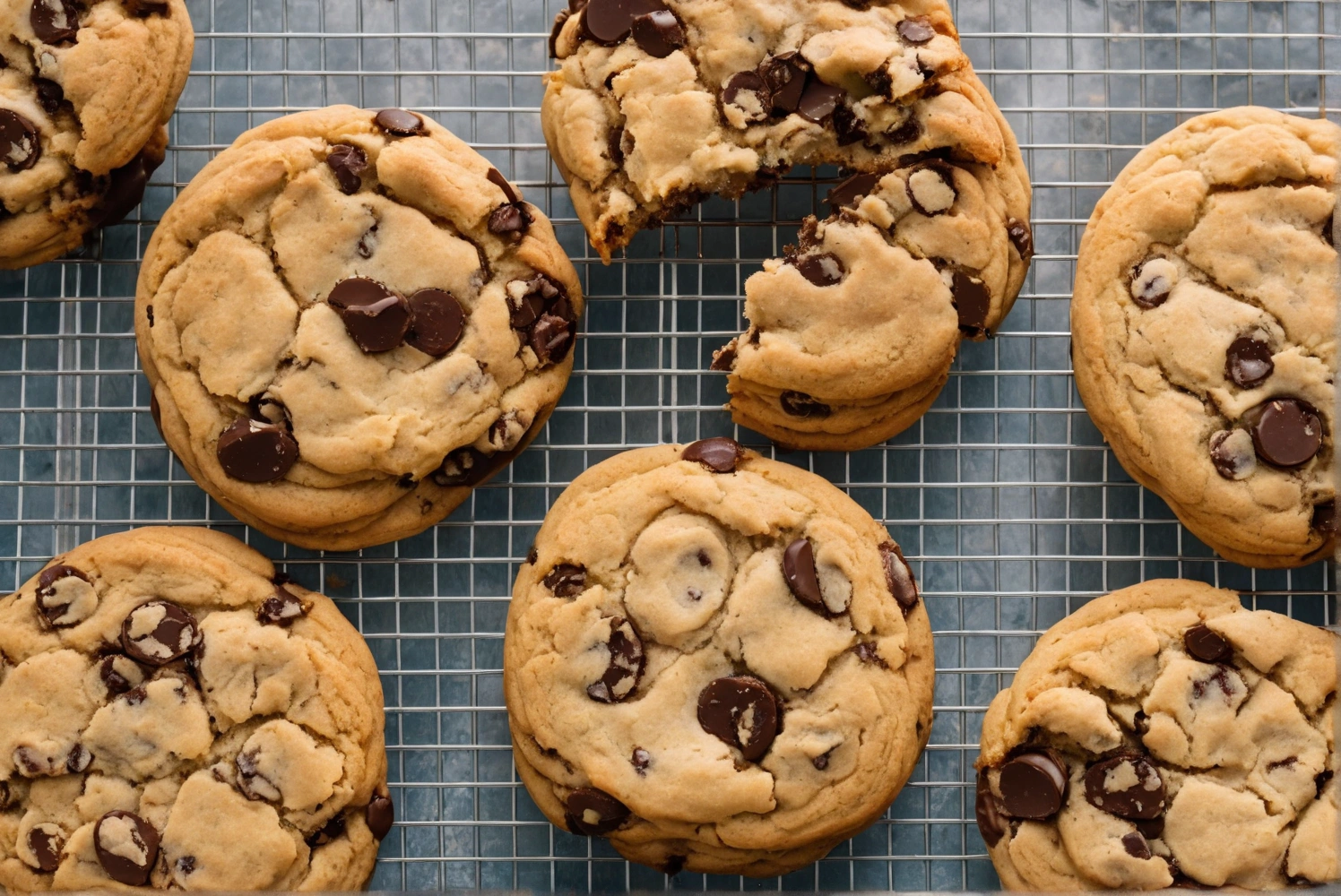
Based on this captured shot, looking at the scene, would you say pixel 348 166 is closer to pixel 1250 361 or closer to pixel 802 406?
pixel 802 406

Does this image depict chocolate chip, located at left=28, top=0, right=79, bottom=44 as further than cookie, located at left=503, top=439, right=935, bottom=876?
Yes

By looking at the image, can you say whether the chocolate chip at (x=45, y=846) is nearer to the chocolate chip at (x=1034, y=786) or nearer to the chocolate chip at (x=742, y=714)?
the chocolate chip at (x=742, y=714)

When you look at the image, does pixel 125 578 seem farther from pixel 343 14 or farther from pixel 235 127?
pixel 343 14

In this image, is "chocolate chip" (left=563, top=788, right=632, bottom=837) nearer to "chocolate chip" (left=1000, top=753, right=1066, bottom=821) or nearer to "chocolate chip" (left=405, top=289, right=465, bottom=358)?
"chocolate chip" (left=1000, top=753, right=1066, bottom=821)

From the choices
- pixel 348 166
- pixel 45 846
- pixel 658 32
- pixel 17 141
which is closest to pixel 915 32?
pixel 658 32

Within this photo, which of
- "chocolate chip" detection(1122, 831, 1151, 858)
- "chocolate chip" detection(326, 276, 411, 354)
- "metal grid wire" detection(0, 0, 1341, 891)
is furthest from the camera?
"metal grid wire" detection(0, 0, 1341, 891)

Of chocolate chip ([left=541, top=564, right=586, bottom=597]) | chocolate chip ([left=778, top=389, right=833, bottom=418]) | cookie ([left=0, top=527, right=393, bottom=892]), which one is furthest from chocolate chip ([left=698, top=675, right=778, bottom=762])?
cookie ([left=0, top=527, right=393, bottom=892])

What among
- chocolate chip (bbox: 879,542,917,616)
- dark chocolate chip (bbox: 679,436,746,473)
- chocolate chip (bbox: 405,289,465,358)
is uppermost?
chocolate chip (bbox: 405,289,465,358)

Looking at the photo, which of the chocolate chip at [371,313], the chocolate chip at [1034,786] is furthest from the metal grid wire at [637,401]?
the chocolate chip at [371,313]
